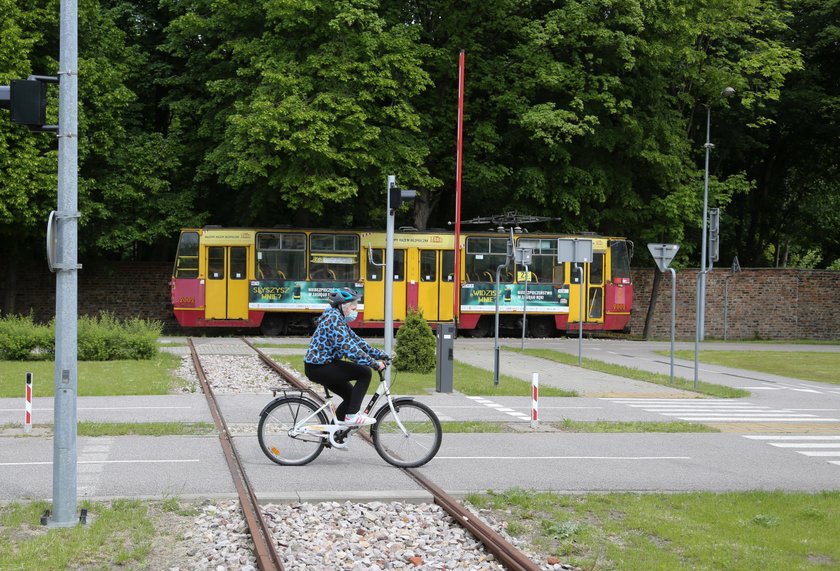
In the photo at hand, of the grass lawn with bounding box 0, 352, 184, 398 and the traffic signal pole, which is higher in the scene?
the traffic signal pole

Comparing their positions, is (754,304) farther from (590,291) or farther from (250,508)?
(250,508)

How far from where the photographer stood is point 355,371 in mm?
10461

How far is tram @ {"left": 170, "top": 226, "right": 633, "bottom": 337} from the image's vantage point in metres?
33.3

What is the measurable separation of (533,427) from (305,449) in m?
4.40

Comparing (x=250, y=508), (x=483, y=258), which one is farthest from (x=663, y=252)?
(x=250, y=508)

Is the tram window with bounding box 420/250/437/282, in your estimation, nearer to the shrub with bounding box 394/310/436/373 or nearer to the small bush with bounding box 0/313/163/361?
the small bush with bounding box 0/313/163/361

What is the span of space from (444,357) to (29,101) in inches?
438

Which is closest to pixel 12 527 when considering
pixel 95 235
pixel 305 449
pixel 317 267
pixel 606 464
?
pixel 305 449

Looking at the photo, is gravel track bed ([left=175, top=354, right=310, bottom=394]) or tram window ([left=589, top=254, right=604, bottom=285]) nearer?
gravel track bed ([left=175, top=354, right=310, bottom=394])

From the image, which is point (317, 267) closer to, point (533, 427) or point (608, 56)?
point (608, 56)

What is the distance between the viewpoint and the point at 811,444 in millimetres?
13195

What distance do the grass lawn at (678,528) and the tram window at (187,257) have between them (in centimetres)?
2547

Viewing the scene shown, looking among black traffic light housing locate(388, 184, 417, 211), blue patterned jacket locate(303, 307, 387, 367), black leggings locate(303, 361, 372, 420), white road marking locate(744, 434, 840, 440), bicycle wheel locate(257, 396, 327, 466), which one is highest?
black traffic light housing locate(388, 184, 417, 211)

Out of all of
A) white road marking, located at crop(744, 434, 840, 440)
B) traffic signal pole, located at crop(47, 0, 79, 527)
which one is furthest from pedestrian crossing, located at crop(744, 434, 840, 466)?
traffic signal pole, located at crop(47, 0, 79, 527)
